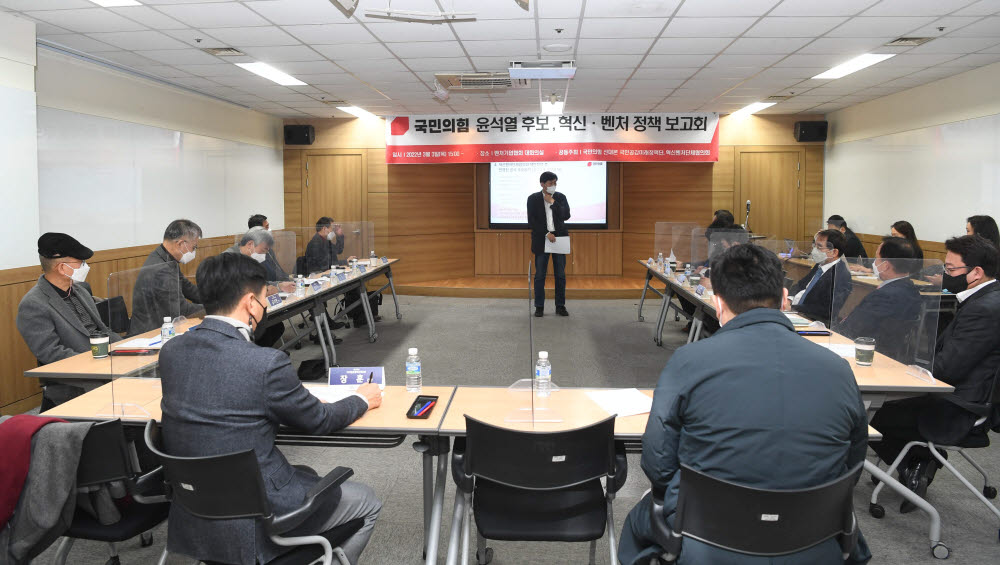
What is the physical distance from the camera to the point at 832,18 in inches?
189

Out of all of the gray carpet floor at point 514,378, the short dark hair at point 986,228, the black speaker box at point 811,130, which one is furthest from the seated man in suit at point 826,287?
the black speaker box at point 811,130

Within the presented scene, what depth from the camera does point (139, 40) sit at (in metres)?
5.42

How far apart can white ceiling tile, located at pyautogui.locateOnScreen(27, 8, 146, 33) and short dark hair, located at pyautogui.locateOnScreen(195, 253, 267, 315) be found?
354 cm

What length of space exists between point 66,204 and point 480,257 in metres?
6.22

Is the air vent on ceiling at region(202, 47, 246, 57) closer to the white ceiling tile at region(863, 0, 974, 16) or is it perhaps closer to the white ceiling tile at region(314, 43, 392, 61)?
the white ceiling tile at region(314, 43, 392, 61)

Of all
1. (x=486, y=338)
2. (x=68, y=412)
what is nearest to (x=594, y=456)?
(x=68, y=412)

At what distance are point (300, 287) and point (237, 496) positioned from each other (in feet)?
13.4

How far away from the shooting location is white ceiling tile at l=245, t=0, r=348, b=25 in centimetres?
447

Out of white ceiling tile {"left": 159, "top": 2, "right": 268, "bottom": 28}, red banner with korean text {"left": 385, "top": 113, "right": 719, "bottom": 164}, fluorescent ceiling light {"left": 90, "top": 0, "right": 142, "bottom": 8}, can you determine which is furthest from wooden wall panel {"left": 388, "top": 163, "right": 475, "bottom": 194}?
fluorescent ceiling light {"left": 90, "top": 0, "right": 142, "bottom": 8}

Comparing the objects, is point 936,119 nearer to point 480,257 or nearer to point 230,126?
point 480,257

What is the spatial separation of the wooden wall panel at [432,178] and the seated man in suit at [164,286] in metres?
5.75

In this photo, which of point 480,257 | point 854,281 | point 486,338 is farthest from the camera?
point 480,257

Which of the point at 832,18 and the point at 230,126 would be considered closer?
the point at 832,18

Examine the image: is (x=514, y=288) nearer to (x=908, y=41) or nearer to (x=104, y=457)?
(x=908, y=41)
